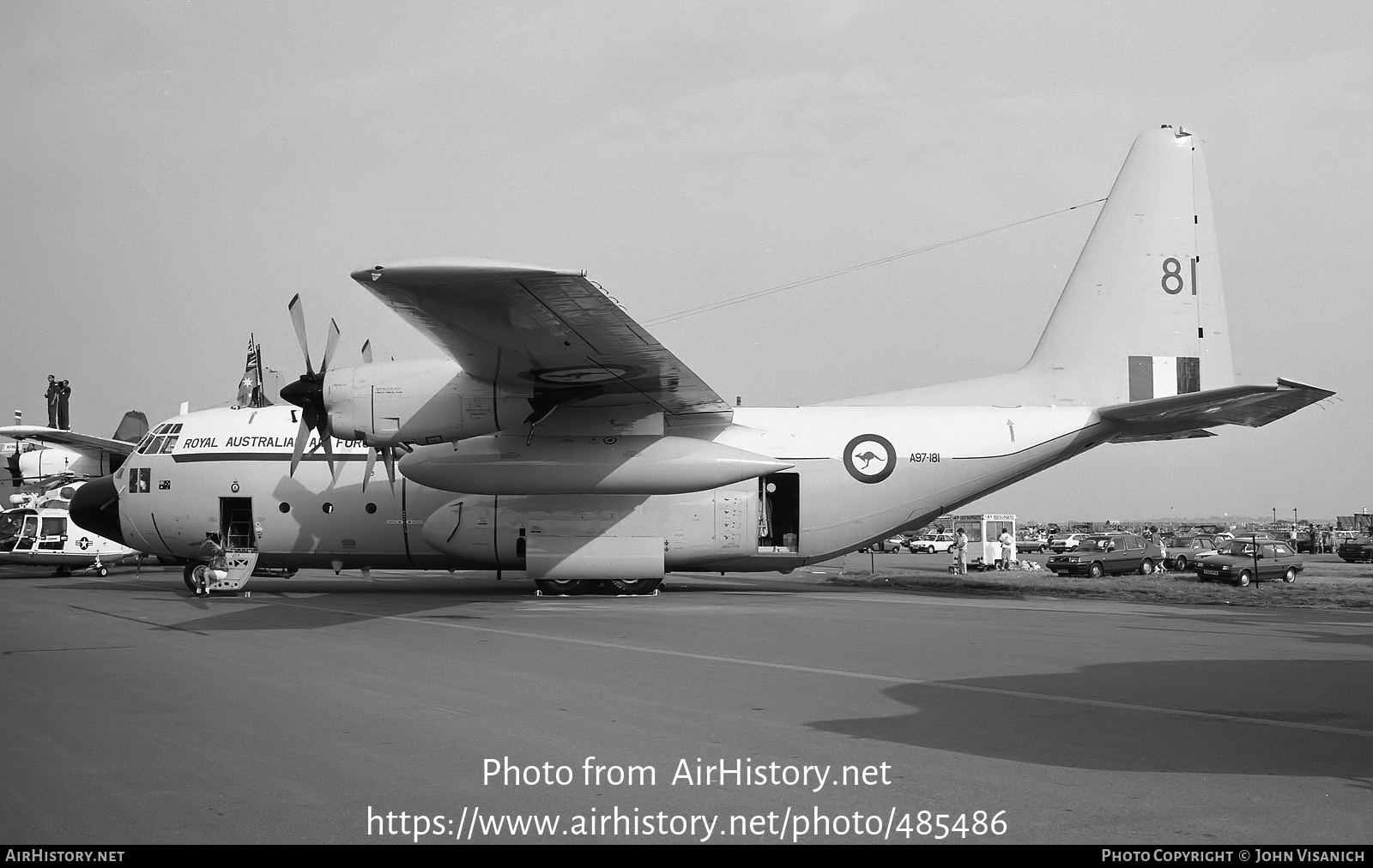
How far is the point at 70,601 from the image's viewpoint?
19000 millimetres

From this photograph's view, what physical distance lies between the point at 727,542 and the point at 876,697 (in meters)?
12.3

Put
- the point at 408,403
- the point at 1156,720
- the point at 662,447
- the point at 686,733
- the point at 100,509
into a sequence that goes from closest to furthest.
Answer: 1. the point at 686,733
2. the point at 1156,720
3. the point at 408,403
4. the point at 662,447
5. the point at 100,509

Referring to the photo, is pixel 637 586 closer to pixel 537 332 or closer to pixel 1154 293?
pixel 537 332

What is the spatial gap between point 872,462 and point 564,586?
671 centimetres

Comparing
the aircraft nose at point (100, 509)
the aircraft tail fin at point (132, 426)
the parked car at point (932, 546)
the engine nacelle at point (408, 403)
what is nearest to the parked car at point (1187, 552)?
the parked car at point (932, 546)

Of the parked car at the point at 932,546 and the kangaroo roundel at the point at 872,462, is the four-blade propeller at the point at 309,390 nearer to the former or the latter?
the kangaroo roundel at the point at 872,462

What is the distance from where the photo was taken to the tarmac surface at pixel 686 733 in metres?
4.73

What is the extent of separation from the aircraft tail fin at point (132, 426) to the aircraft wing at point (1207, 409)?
1766 inches

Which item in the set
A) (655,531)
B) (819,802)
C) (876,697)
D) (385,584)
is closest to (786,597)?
(655,531)

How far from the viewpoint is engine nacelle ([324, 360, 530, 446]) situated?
1734cm

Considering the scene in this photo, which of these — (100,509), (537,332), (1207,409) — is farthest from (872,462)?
(100,509)

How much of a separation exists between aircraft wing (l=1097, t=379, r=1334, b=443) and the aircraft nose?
20894 millimetres

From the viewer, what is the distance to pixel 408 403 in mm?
17438
